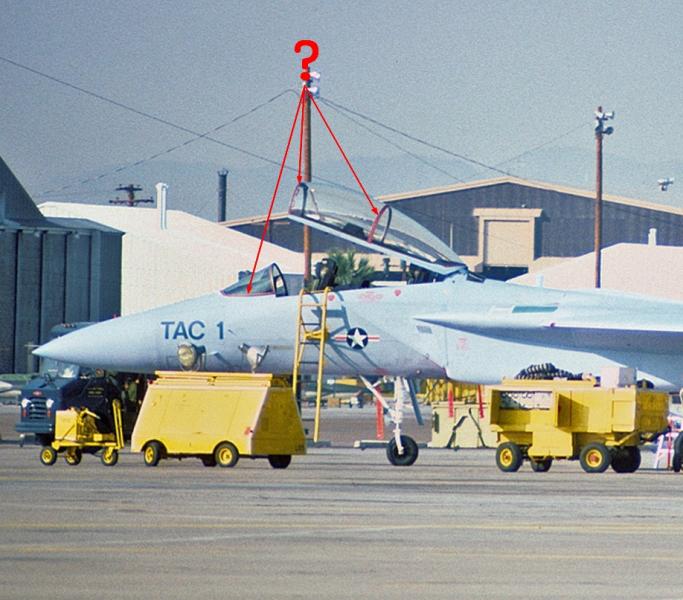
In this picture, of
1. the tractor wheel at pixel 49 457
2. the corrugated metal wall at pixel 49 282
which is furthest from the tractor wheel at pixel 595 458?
the corrugated metal wall at pixel 49 282

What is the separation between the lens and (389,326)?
2175cm

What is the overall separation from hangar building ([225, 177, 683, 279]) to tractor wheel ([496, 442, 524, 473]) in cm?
6827

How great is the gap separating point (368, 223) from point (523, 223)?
69.2 metres

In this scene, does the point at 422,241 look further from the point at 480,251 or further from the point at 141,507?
the point at 480,251

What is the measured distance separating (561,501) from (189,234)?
68.5m

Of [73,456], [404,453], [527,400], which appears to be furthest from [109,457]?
[527,400]

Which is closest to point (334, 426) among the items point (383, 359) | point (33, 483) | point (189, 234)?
point (383, 359)

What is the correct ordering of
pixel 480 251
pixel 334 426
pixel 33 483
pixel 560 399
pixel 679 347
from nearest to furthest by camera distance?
1. pixel 33 483
2. pixel 560 399
3. pixel 679 347
4. pixel 334 426
5. pixel 480 251

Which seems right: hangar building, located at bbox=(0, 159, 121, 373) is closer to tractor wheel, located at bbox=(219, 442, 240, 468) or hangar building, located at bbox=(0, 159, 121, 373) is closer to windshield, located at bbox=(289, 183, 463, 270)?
windshield, located at bbox=(289, 183, 463, 270)

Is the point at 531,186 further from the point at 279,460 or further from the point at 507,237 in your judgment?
the point at 279,460

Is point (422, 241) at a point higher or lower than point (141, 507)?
higher

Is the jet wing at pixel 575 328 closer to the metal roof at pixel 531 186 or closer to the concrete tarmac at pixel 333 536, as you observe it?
the concrete tarmac at pixel 333 536

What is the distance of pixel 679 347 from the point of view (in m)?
20.9

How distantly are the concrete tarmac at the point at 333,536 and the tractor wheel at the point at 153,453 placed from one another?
1.38 meters
